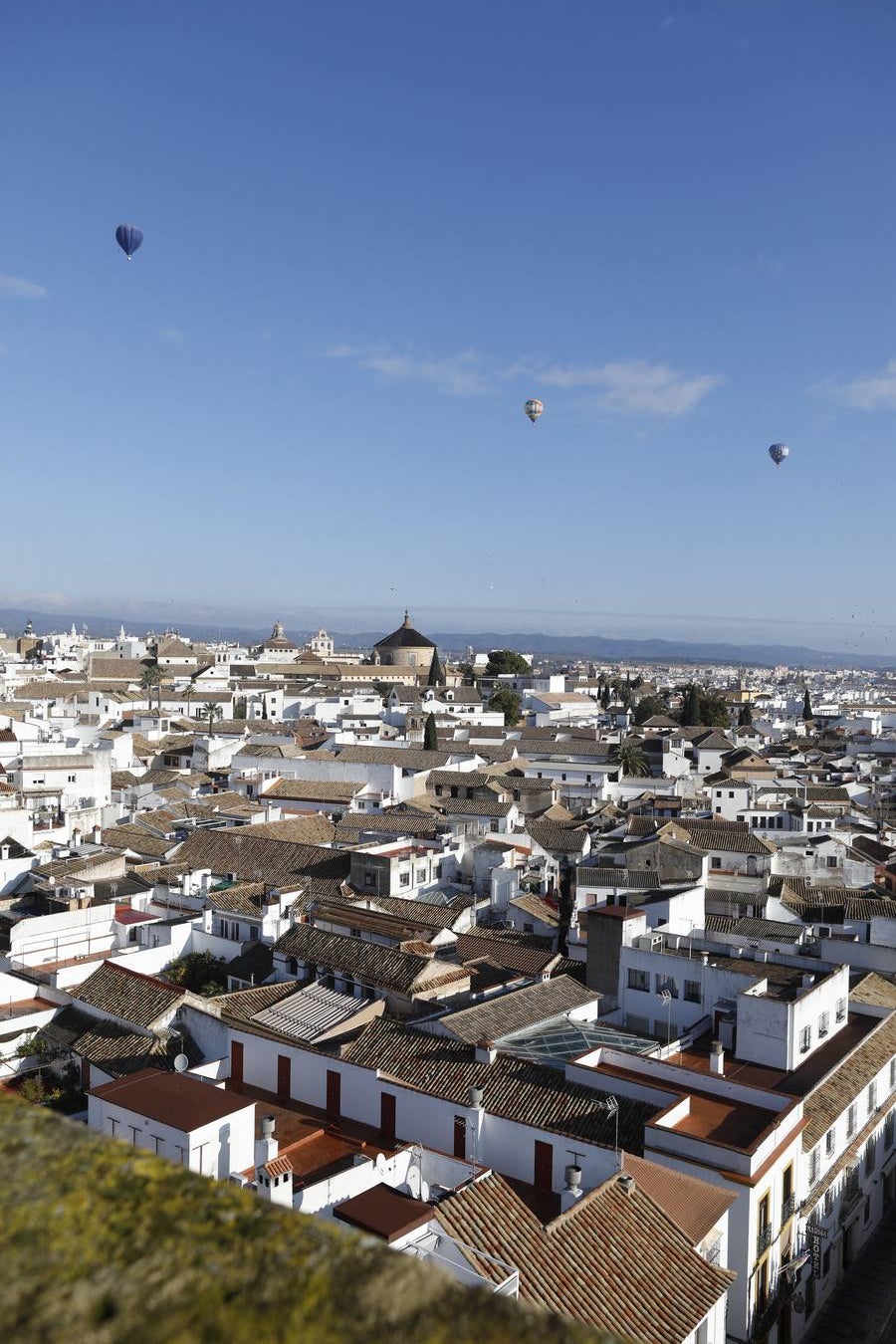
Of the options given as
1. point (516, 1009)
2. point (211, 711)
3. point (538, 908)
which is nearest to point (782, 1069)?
point (516, 1009)

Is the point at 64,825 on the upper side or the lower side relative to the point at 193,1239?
lower

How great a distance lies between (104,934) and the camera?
24.4m

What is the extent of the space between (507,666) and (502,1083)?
9569 cm

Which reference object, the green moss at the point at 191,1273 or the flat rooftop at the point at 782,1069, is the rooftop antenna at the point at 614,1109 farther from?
the green moss at the point at 191,1273

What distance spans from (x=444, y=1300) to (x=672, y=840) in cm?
3301

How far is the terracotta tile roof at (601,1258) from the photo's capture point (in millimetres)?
10086

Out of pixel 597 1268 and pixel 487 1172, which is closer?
pixel 597 1268

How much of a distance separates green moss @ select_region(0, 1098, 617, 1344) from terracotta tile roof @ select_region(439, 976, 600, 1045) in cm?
1532

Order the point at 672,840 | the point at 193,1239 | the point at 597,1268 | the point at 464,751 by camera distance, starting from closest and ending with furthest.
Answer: the point at 193,1239, the point at 597,1268, the point at 672,840, the point at 464,751

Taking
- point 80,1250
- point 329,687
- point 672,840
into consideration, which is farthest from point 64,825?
point 329,687

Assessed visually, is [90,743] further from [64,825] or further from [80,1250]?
[80,1250]

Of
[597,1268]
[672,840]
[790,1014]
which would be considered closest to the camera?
[597,1268]

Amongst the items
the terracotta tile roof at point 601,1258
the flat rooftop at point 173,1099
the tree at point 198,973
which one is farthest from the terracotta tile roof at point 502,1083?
the tree at point 198,973

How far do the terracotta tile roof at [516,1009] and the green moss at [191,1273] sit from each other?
15.3 m
